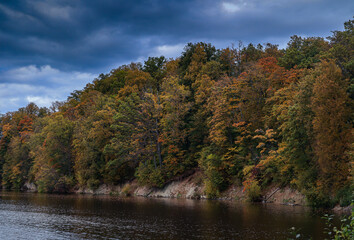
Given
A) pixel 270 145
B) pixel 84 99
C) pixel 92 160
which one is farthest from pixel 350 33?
pixel 84 99

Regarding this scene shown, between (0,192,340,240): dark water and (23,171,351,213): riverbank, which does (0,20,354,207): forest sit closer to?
(23,171,351,213): riverbank

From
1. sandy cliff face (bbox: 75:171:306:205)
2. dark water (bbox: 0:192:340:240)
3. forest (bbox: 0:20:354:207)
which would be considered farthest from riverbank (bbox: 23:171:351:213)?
dark water (bbox: 0:192:340:240)

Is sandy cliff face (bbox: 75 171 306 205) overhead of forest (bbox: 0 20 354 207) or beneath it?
beneath

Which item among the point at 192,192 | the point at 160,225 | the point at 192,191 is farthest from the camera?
the point at 192,191

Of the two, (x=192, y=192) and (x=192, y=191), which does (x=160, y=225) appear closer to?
(x=192, y=192)

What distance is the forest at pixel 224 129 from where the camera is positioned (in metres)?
35.2

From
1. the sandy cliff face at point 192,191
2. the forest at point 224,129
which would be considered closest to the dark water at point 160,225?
the forest at point 224,129

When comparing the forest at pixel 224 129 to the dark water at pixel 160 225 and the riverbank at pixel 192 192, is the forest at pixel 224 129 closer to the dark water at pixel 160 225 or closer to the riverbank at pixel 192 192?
the riverbank at pixel 192 192

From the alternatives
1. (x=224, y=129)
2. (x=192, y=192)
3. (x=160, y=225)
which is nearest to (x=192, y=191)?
(x=192, y=192)

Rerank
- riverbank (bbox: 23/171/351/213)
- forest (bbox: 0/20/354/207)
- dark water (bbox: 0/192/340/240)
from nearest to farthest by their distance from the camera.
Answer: dark water (bbox: 0/192/340/240), forest (bbox: 0/20/354/207), riverbank (bbox: 23/171/351/213)

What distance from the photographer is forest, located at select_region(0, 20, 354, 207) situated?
35.2m

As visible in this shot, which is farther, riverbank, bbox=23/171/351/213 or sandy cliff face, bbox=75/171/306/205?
sandy cliff face, bbox=75/171/306/205

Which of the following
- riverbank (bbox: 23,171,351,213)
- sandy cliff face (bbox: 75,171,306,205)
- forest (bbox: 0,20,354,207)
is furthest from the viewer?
sandy cliff face (bbox: 75,171,306,205)

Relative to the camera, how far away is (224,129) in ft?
173
